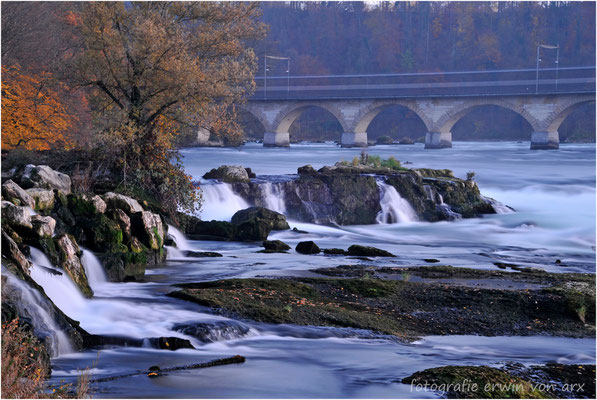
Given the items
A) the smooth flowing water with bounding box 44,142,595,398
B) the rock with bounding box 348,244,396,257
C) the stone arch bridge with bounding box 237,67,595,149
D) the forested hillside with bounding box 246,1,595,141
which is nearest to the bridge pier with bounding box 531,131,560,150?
the stone arch bridge with bounding box 237,67,595,149

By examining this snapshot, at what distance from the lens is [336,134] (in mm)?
100562

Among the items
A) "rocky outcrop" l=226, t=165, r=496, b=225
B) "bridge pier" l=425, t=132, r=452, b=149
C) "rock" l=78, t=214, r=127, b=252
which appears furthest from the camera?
"bridge pier" l=425, t=132, r=452, b=149

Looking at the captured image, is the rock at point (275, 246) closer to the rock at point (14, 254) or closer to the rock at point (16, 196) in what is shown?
the rock at point (16, 196)

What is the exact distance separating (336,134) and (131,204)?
281 feet

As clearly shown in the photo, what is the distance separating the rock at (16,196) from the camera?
1279 cm

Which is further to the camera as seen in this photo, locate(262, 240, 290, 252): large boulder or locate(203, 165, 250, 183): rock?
locate(203, 165, 250, 183): rock

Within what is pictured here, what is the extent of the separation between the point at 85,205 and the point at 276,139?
64085mm

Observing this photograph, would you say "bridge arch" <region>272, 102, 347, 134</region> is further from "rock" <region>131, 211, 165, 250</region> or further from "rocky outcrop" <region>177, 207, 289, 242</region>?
"rock" <region>131, 211, 165, 250</region>

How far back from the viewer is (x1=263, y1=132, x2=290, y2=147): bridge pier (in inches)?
3071

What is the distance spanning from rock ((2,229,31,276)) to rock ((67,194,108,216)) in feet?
13.2

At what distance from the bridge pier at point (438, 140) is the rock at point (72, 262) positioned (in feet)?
217

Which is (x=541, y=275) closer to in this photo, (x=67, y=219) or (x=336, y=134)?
(x=67, y=219)

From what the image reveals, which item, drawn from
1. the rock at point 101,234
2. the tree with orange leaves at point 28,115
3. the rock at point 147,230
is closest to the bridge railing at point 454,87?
the tree with orange leaves at point 28,115

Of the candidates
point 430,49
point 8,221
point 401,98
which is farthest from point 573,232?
point 430,49
